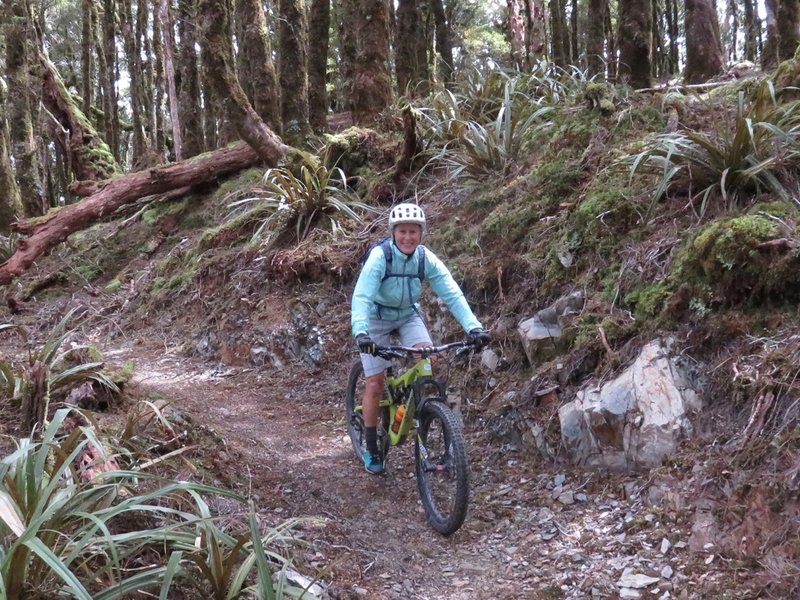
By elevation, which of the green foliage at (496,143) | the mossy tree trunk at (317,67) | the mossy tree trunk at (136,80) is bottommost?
the green foliage at (496,143)

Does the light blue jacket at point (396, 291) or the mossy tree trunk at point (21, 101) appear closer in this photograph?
the light blue jacket at point (396, 291)

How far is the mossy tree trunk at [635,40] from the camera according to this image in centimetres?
798

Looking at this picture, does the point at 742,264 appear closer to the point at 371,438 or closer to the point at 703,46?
the point at 371,438

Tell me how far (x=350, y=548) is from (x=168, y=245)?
9.26m

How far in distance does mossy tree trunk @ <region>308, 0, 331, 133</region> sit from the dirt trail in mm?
7723

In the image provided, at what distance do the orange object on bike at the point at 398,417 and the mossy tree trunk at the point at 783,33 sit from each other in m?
7.38

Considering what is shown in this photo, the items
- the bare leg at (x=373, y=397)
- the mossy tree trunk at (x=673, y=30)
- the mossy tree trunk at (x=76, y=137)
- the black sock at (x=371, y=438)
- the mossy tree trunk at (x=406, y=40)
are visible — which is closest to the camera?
the bare leg at (x=373, y=397)

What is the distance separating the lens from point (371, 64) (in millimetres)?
10086

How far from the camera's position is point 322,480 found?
4.89 m

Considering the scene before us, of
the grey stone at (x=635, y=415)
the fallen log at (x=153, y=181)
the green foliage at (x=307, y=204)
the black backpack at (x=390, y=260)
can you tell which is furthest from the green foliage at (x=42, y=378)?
the fallen log at (x=153, y=181)

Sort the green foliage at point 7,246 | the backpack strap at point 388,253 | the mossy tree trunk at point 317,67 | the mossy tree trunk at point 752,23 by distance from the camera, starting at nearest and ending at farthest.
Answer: the backpack strap at point 388,253, the green foliage at point 7,246, the mossy tree trunk at point 317,67, the mossy tree trunk at point 752,23

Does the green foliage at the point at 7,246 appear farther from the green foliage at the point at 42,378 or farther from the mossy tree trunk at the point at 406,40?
the mossy tree trunk at the point at 406,40

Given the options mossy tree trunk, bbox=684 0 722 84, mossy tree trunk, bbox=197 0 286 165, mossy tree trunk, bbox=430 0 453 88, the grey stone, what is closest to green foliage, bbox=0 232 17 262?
mossy tree trunk, bbox=197 0 286 165

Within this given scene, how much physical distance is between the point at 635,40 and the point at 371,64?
4038 mm
